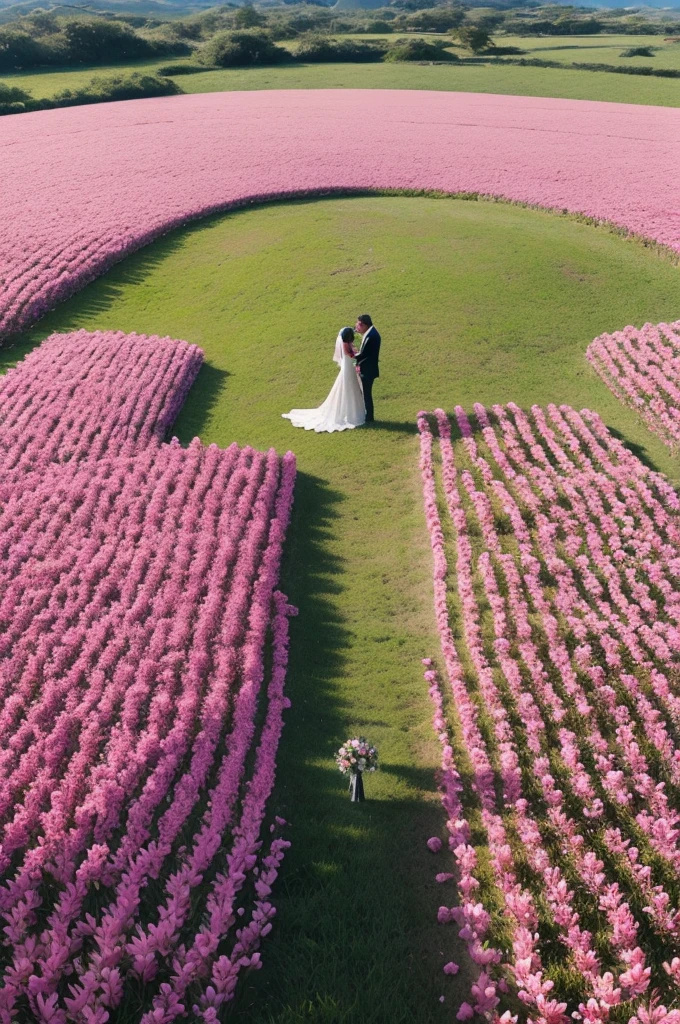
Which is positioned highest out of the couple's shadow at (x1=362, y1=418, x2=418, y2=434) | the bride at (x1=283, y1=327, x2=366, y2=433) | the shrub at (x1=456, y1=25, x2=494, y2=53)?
the shrub at (x1=456, y1=25, x2=494, y2=53)

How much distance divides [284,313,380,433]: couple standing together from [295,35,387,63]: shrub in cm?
7429

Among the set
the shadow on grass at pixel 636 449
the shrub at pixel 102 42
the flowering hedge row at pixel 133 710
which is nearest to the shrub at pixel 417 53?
the shrub at pixel 102 42

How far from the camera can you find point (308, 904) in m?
7.97

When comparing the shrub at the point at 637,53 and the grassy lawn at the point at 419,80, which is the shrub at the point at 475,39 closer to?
the grassy lawn at the point at 419,80

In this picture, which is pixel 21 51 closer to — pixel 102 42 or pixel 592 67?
pixel 102 42

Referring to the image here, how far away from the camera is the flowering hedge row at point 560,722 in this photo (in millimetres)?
7387

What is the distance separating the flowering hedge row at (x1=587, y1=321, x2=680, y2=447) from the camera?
18.2 m

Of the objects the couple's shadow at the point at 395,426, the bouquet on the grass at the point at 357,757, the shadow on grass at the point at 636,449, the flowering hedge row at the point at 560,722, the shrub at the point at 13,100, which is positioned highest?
the shrub at the point at 13,100

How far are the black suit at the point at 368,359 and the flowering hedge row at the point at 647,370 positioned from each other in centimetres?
679

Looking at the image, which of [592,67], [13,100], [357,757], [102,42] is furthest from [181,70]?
[357,757]

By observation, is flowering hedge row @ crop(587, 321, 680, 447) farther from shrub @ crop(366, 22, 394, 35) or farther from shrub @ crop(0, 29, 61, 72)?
shrub @ crop(366, 22, 394, 35)

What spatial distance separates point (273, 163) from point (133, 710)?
37054 millimetres

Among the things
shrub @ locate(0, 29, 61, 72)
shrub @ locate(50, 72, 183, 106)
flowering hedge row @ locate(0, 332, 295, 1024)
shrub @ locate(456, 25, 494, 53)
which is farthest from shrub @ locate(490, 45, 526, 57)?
flowering hedge row @ locate(0, 332, 295, 1024)

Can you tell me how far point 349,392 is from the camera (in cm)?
1777
